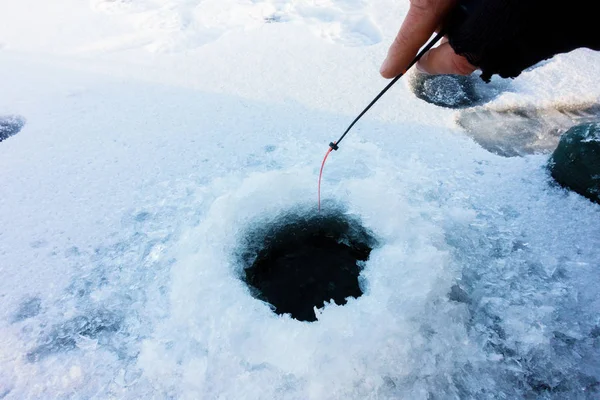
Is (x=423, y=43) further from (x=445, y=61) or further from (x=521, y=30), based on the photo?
(x=521, y=30)

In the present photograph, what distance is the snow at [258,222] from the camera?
1.61m

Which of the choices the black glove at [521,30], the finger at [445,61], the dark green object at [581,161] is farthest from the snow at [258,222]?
the black glove at [521,30]

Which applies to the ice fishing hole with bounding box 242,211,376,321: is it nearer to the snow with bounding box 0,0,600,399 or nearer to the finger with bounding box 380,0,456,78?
the snow with bounding box 0,0,600,399

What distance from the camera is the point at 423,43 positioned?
4.24ft

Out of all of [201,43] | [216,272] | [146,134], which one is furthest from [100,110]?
[216,272]

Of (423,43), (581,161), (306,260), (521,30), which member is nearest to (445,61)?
(423,43)

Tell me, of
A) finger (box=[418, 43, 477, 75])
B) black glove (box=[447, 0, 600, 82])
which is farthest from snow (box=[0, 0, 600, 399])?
black glove (box=[447, 0, 600, 82])

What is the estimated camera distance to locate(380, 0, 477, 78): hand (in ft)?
3.83

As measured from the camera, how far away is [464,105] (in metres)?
2.90

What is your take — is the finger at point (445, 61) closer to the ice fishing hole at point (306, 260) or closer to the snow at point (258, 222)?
the snow at point (258, 222)

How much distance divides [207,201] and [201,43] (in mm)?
1979

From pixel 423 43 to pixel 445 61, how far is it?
6.4 inches

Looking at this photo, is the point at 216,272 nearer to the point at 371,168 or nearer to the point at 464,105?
the point at 371,168

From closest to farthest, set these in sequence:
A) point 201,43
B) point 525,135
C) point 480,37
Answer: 1. point 480,37
2. point 525,135
3. point 201,43
